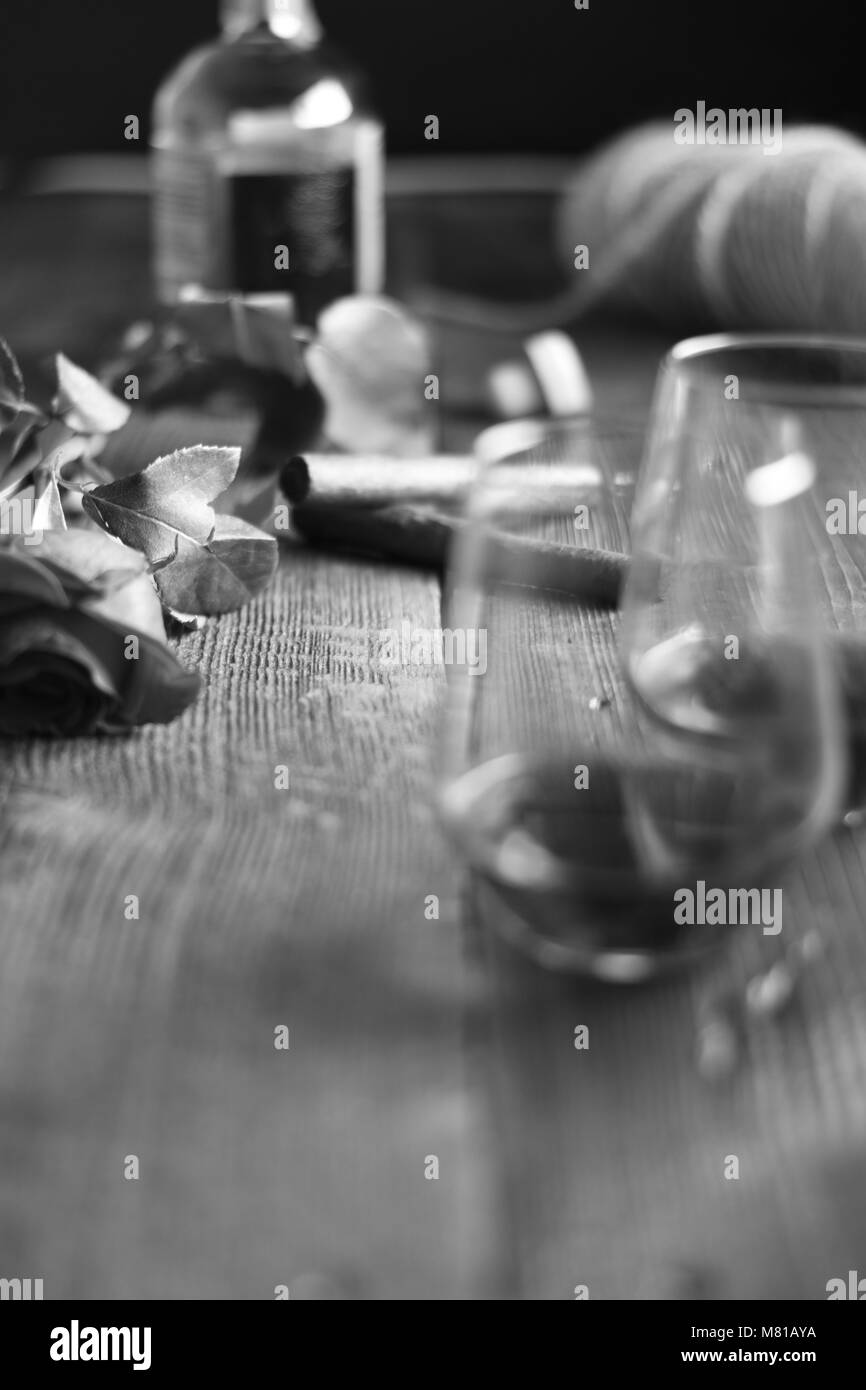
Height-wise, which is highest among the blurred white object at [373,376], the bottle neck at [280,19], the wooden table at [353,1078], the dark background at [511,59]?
the dark background at [511,59]

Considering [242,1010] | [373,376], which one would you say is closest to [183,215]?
[373,376]

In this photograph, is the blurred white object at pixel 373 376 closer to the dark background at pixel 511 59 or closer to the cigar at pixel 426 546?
the cigar at pixel 426 546

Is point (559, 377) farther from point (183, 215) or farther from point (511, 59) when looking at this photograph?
point (511, 59)

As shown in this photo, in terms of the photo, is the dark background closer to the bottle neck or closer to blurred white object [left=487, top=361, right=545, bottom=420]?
the bottle neck

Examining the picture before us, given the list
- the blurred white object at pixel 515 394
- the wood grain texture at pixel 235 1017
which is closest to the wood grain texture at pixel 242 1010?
the wood grain texture at pixel 235 1017

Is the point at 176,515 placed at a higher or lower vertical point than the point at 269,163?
A: lower

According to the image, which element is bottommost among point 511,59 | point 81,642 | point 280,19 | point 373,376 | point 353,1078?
point 353,1078
